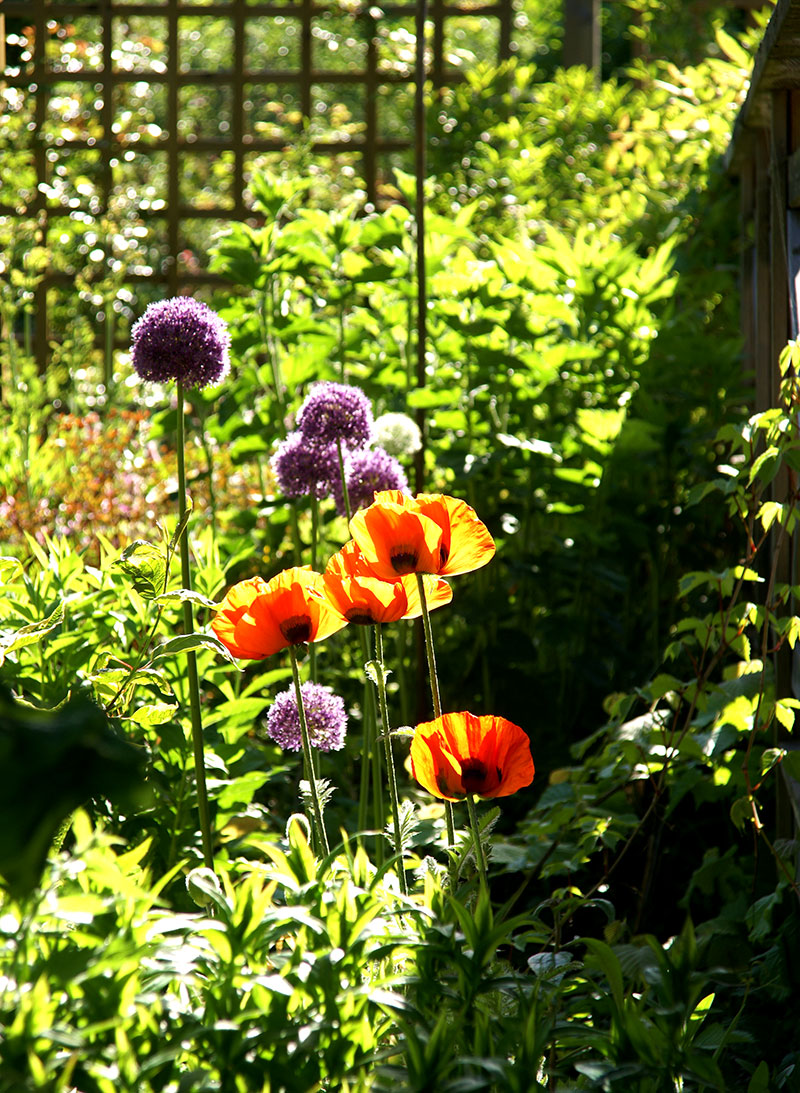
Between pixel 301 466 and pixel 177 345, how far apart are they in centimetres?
38

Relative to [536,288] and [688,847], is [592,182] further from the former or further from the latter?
[688,847]

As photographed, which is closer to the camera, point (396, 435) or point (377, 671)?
point (377, 671)

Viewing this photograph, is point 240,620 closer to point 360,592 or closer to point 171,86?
point 360,592

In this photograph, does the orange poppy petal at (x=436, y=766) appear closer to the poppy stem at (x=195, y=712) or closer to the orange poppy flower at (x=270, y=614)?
the orange poppy flower at (x=270, y=614)

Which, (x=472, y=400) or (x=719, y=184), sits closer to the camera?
(x=472, y=400)

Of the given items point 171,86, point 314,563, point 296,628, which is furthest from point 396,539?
point 171,86

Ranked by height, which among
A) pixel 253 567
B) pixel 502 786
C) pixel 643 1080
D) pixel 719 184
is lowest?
pixel 253 567

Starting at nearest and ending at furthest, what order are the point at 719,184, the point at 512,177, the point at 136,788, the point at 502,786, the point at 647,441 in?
1. the point at 136,788
2. the point at 502,786
3. the point at 647,441
4. the point at 719,184
5. the point at 512,177

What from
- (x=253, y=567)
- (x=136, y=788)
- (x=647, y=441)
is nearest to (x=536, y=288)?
(x=647, y=441)

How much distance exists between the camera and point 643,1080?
899mm

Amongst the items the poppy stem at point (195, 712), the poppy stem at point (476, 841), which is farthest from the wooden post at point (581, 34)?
the poppy stem at point (476, 841)

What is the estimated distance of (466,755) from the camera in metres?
1.09

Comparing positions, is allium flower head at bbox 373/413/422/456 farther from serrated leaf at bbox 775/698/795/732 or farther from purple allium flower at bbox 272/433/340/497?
serrated leaf at bbox 775/698/795/732

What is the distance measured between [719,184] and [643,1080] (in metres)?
3.34
